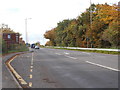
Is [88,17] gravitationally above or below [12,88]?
above

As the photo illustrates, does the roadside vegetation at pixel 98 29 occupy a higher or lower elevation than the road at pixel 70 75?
higher

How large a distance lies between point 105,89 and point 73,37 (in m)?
69.4

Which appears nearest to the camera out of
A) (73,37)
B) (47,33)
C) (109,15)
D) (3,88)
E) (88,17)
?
(3,88)

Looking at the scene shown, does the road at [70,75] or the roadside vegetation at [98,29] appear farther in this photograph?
the roadside vegetation at [98,29]

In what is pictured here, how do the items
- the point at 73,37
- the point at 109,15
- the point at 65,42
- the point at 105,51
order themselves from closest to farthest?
the point at 105,51 → the point at 109,15 → the point at 73,37 → the point at 65,42

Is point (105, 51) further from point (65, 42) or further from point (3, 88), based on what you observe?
point (65, 42)

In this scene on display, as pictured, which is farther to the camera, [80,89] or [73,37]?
[73,37]

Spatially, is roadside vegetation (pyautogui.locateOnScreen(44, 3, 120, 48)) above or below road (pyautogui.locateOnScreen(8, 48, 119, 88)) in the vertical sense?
above

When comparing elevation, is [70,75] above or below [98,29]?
below

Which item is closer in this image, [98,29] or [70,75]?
[70,75]

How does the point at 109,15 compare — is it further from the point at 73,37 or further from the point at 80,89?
the point at 80,89

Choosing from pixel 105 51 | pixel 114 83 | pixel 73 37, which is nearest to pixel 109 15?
pixel 105 51

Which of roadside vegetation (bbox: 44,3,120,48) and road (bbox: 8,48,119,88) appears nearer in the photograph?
road (bbox: 8,48,119,88)

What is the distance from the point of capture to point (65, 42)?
8675cm
